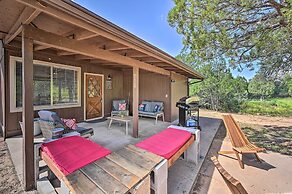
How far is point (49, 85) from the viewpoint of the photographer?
5.23 meters

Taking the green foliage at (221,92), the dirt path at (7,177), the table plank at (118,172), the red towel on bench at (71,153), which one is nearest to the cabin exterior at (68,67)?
the dirt path at (7,177)

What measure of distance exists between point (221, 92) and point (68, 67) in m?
11.0

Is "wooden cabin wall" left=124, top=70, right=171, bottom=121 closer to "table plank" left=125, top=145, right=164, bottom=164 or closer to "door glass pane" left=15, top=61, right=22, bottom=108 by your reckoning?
"door glass pane" left=15, top=61, right=22, bottom=108

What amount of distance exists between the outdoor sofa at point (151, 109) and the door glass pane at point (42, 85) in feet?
12.4

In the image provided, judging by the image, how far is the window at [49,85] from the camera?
174 inches

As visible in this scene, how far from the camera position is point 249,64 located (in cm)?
645

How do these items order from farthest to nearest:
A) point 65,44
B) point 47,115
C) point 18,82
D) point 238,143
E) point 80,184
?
point 18,82, point 238,143, point 47,115, point 65,44, point 80,184

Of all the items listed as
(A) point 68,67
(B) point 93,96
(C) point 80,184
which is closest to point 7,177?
(C) point 80,184

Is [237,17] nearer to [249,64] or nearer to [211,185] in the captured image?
[249,64]

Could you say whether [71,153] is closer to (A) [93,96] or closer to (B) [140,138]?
(B) [140,138]

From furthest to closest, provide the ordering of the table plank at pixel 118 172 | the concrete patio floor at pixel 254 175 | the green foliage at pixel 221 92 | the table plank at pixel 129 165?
the green foliage at pixel 221 92, the concrete patio floor at pixel 254 175, the table plank at pixel 129 165, the table plank at pixel 118 172

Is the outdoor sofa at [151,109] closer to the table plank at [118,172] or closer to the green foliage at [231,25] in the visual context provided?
the green foliage at [231,25]

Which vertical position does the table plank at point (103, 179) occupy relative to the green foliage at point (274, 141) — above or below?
above

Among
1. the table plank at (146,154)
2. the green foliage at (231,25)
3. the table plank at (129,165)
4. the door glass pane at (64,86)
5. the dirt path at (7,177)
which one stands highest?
the green foliage at (231,25)
